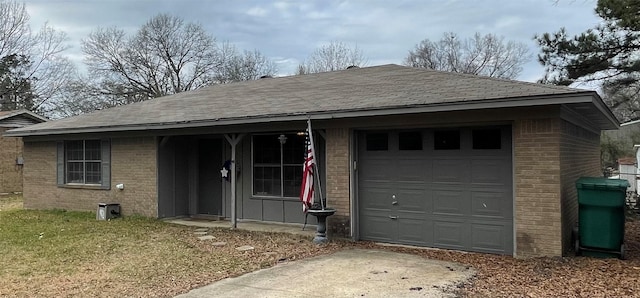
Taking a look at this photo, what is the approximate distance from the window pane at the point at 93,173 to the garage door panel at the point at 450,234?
8.77 meters

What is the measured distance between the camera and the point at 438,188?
309 inches

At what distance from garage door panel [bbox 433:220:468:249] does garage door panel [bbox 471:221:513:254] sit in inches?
6.1

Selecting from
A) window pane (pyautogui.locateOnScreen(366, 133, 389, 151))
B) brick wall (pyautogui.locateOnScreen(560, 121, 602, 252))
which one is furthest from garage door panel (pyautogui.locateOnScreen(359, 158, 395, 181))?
brick wall (pyautogui.locateOnScreen(560, 121, 602, 252))

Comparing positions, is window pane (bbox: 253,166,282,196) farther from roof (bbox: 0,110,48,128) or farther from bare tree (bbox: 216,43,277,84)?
bare tree (bbox: 216,43,277,84)

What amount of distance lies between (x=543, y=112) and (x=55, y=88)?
36795 millimetres

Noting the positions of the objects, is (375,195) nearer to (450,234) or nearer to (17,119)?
(450,234)

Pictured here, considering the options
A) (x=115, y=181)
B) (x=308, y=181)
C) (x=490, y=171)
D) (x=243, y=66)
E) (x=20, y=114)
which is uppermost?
(x=243, y=66)

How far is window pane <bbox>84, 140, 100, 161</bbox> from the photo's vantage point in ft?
41.1

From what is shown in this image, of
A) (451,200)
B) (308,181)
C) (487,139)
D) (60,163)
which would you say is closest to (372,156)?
(308,181)

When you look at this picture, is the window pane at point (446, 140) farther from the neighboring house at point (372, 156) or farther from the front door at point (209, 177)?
the front door at point (209, 177)

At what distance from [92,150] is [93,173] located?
1.94 feet

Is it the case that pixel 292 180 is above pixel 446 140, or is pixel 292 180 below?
below

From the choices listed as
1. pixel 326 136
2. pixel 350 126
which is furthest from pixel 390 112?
pixel 326 136

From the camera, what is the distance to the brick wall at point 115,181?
11.5 meters
